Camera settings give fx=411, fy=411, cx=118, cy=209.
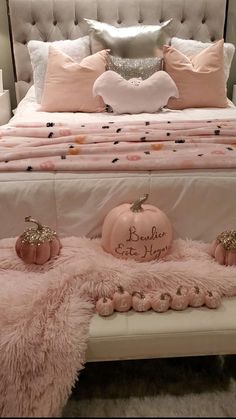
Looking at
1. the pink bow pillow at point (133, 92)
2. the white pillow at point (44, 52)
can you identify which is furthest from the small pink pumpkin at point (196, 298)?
the white pillow at point (44, 52)

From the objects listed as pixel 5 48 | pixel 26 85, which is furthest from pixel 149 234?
pixel 5 48

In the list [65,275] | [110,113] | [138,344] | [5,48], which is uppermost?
[5,48]

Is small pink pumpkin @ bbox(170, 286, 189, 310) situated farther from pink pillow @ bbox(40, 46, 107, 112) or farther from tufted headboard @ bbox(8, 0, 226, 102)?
tufted headboard @ bbox(8, 0, 226, 102)

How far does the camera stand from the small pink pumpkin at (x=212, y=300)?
1285 mm

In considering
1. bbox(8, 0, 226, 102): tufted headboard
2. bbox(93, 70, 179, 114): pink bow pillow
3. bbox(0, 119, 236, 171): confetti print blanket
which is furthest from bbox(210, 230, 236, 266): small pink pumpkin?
bbox(8, 0, 226, 102): tufted headboard

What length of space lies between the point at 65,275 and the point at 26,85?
2362mm

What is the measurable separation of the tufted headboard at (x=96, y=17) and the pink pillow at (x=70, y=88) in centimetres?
61

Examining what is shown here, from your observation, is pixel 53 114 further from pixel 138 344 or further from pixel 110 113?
pixel 138 344

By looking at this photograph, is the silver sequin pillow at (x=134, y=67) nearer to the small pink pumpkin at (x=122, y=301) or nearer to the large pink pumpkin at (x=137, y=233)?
the large pink pumpkin at (x=137, y=233)

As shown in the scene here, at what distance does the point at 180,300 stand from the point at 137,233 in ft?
0.92

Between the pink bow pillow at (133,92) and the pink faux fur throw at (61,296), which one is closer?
the pink faux fur throw at (61,296)

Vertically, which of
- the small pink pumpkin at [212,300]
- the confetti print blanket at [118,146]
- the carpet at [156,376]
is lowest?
the carpet at [156,376]

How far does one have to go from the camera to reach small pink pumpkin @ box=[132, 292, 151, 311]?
1267 millimetres

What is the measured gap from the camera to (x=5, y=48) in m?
3.29
